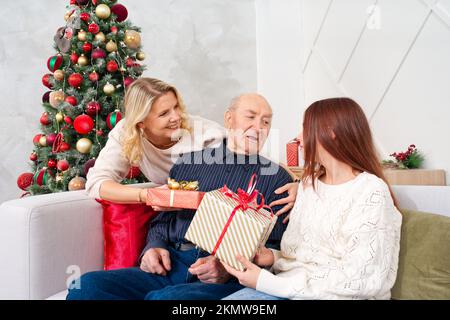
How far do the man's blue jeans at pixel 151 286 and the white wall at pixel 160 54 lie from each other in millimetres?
2963

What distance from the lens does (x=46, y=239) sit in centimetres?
146

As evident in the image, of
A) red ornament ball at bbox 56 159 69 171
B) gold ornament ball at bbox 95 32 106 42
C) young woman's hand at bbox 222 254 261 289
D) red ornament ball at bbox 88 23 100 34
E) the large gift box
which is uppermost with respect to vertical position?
red ornament ball at bbox 88 23 100 34

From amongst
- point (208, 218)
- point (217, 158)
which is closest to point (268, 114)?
point (217, 158)

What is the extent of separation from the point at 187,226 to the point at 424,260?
2.84 ft

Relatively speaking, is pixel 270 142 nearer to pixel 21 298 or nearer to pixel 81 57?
pixel 81 57

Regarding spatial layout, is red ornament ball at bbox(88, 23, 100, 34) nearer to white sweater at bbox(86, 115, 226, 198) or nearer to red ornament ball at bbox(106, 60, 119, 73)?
red ornament ball at bbox(106, 60, 119, 73)

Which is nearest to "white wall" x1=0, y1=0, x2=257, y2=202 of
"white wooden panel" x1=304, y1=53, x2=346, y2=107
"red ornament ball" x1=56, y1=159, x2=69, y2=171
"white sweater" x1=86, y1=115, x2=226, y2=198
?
"white wooden panel" x1=304, y1=53, x2=346, y2=107

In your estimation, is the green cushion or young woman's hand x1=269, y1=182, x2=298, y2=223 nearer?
the green cushion

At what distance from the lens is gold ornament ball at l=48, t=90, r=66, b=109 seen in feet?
9.33

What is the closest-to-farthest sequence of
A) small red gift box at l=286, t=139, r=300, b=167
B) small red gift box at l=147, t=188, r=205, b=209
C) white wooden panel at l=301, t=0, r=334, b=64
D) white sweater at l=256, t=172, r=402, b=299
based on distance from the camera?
white sweater at l=256, t=172, r=402, b=299, small red gift box at l=147, t=188, r=205, b=209, small red gift box at l=286, t=139, r=300, b=167, white wooden panel at l=301, t=0, r=334, b=64

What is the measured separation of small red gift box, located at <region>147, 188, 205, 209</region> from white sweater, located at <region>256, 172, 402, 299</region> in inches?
14.2

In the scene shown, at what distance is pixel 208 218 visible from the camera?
120 cm

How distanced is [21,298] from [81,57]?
Answer: 6.48ft

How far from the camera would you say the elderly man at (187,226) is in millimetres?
1318
